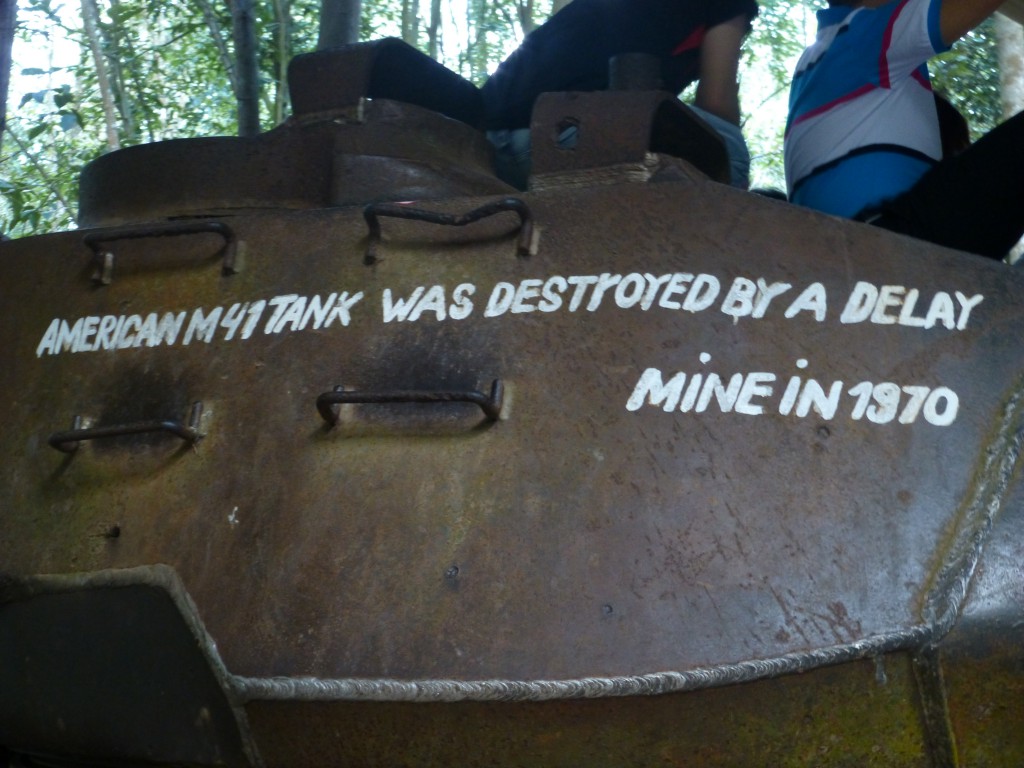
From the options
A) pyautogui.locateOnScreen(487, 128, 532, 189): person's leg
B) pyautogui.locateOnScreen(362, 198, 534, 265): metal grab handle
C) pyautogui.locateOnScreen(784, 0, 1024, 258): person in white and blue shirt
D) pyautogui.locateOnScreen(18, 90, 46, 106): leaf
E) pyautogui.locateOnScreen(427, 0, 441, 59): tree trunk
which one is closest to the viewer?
pyautogui.locateOnScreen(362, 198, 534, 265): metal grab handle

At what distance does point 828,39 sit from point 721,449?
139 centimetres

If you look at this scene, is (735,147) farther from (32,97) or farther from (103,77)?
(103,77)

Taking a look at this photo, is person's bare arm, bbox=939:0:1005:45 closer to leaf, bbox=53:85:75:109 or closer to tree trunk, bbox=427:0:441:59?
leaf, bbox=53:85:75:109

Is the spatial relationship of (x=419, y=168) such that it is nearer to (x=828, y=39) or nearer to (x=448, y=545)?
(x=448, y=545)

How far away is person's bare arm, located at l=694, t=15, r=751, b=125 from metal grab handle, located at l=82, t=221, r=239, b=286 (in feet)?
4.09

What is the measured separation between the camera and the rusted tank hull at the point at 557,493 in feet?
4.89

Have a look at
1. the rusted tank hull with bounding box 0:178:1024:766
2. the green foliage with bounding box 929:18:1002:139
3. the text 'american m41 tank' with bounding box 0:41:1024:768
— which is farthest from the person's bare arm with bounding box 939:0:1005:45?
the green foliage with bounding box 929:18:1002:139

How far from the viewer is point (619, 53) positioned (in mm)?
2795

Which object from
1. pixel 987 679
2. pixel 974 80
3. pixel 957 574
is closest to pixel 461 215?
pixel 957 574

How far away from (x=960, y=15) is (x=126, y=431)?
Answer: 1.68 m

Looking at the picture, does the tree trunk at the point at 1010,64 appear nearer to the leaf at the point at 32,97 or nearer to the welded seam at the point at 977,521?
the leaf at the point at 32,97

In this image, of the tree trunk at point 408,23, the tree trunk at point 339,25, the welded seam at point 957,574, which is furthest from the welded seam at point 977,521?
the tree trunk at point 408,23

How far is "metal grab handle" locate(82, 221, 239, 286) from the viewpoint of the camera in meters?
2.03

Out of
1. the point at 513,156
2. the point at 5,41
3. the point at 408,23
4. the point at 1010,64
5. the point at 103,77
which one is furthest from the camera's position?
the point at 408,23
